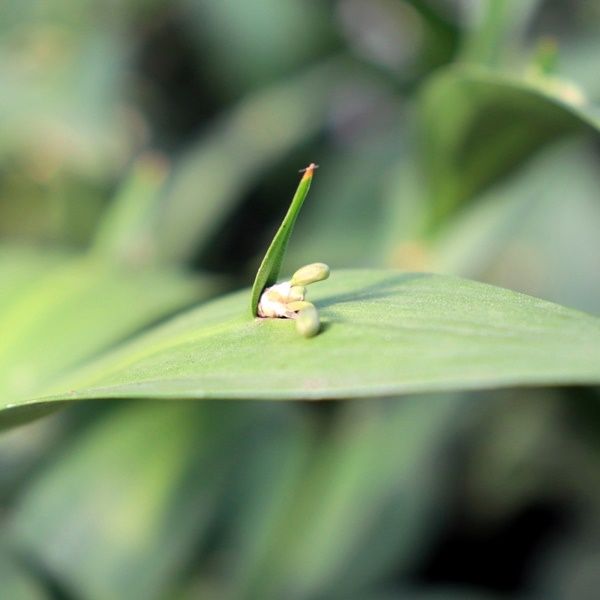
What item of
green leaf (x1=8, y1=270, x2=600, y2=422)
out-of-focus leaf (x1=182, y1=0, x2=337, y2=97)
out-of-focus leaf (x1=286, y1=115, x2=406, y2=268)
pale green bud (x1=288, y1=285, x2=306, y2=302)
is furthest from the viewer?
out-of-focus leaf (x1=182, y1=0, x2=337, y2=97)

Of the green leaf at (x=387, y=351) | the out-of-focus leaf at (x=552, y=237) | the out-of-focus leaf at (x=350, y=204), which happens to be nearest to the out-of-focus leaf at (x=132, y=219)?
the out-of-focus leaf at (x=350, y=204)

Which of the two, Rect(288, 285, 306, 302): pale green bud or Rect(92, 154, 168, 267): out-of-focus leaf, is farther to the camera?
Rect(92, 154, 168, 267): out-of-focus leaf

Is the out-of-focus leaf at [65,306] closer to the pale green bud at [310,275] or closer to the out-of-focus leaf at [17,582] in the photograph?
the out-of-focus leaf at [17,582]

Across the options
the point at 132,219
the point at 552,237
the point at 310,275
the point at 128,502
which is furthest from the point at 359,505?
the point at 310,275

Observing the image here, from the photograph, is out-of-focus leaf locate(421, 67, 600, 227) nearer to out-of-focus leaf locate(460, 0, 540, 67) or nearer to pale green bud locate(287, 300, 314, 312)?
out-of-focus leaf locate(460, 0, 540, 67)

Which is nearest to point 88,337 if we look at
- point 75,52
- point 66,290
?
point 66,290

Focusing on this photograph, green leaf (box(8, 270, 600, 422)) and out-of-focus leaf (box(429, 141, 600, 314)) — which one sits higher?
green leaf (box(8, 270, 600, 422))

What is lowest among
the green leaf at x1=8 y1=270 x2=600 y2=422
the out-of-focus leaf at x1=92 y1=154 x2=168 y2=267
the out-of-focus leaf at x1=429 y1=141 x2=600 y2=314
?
the out-of-focus leaf at x1=429 y1=141 x2=600 y2=314

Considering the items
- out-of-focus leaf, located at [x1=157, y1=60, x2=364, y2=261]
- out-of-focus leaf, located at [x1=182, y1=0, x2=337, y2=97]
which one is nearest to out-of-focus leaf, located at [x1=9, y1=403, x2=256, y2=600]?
out-of-focus leaf, located at [x1=157, y1=60, x2=364, y2=261]

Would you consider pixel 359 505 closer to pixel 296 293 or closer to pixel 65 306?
pixel 65 306
